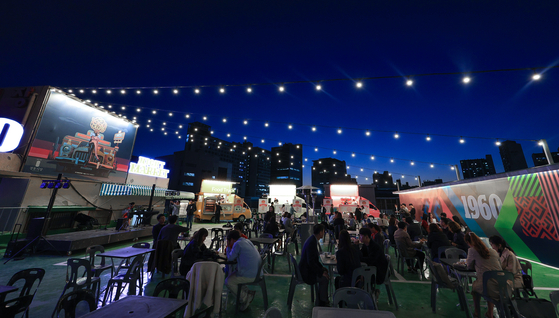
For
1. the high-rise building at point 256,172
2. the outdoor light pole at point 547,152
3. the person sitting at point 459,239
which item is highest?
the high-rise building at point 256,172

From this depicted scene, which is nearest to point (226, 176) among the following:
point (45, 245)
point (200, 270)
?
point (45, 245)

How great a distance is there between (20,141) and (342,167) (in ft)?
386

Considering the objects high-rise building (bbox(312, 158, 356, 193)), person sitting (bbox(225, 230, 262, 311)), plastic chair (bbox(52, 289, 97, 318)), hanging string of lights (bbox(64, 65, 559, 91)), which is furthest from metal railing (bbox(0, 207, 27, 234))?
high-rise building (bbox(312, 158, 356, 193))

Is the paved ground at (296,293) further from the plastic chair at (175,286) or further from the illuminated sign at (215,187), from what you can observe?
the illuminated sign at (215,187)

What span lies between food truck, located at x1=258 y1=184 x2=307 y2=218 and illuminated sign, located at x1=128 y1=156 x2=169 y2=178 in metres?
9.50

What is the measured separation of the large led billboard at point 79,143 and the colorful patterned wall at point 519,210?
66.3 feet

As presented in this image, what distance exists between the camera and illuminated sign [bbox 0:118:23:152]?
8.40 m

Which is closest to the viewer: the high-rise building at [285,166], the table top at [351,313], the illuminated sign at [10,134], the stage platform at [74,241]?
the table top at [351,313]

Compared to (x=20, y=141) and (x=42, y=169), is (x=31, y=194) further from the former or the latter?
(x=20, y=141)

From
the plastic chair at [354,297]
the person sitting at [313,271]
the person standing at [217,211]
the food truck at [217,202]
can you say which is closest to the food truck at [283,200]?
the food truck at [217,202]

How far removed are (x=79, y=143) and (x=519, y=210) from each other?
20784 millimetres

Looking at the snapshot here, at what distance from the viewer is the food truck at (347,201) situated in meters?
18.2

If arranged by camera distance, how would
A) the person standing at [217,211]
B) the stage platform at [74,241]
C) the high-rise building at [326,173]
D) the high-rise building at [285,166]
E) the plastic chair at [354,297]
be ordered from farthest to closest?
the high-rise building at [326,173] < the high-rise building at [285,166] < the person standing at [217,211] < the stage platform at [74,241] < the plastic chair at [354,297]

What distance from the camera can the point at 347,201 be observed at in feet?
63.3
